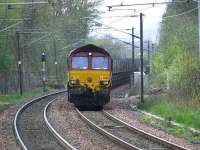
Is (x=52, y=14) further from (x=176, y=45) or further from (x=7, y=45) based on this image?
(x=176, y=45)

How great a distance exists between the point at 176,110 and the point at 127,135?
574 cm

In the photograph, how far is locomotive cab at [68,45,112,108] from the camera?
3023 cm

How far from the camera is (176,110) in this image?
25062 millimetres

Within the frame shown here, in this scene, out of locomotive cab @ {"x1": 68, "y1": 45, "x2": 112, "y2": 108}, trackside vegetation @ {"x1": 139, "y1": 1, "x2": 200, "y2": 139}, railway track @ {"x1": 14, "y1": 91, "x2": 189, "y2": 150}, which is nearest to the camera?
railway track @ {"x1": 14, "y1": 91, "x2": 189, "y2": 150}

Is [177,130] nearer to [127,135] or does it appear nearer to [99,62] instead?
[127,135]

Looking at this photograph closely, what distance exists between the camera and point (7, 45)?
51.2 metres

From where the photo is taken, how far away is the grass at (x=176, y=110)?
2184 cm

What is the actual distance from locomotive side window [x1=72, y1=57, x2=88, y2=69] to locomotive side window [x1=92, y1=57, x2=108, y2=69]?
390 mm

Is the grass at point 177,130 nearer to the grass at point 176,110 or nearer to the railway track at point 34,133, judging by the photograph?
the grass at point 176,110

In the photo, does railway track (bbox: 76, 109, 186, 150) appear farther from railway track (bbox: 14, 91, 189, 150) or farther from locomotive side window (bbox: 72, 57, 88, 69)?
locomotive side window (bbox: 72, 57, 88, 69)

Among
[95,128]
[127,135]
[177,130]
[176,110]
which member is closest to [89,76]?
[176,110]

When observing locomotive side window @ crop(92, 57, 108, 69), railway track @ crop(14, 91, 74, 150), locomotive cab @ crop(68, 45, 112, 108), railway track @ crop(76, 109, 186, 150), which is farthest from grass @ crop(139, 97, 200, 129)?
railway track @ crop(14, 91, 74, 150)

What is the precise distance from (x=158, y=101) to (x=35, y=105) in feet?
27.8

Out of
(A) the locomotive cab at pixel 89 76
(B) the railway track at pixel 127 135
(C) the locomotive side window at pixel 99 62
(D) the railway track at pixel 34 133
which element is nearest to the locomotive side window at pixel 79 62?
(A) the locomotive cab at pixel 89 76
